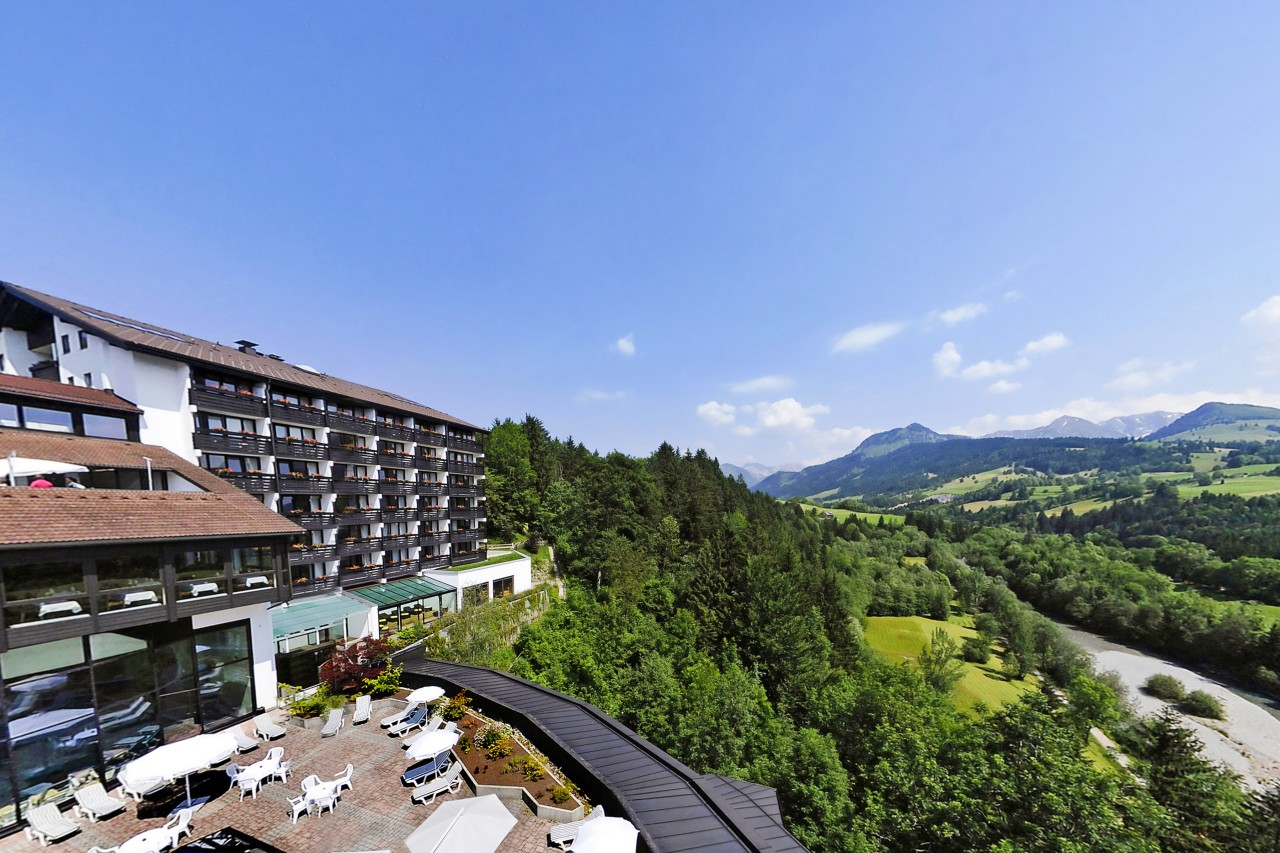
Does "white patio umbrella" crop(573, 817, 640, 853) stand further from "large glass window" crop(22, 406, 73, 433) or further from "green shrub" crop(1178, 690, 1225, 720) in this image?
"green shrub" crop(1178, 690, 1225, 720)

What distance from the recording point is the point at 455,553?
44.3m

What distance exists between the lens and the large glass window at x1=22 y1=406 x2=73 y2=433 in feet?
60.2

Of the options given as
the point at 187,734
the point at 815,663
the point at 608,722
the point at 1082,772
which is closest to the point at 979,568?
the point at 815,663

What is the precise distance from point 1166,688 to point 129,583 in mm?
105576

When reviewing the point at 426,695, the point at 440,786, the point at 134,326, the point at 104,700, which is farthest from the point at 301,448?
the point at 440,786

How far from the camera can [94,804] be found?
1112 cm

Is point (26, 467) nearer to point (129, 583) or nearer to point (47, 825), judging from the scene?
point (129, 583)

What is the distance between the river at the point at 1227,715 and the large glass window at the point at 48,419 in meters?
80.1

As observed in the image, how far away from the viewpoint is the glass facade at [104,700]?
1152 centimetres

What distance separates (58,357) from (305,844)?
30.5 m

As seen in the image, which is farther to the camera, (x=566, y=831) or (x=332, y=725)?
(x=332, y=725)

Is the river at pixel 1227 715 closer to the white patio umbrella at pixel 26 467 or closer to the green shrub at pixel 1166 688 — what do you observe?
the green shrub at pixel 1166 688

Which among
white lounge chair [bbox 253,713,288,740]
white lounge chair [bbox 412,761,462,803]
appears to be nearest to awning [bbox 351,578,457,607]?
white lounge chair [bbox 253,713,288,740]

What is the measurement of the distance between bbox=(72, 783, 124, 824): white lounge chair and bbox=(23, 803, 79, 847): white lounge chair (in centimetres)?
28
